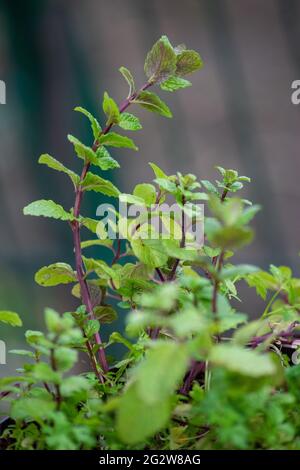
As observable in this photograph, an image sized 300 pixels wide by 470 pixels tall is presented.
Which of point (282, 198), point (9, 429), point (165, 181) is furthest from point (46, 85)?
point (9, 429)

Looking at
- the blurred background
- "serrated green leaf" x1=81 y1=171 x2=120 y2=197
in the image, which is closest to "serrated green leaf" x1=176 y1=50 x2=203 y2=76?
"serrated green leaf" x1=81 y1=171 x2=120 y2=197

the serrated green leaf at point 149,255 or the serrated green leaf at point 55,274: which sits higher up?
the serrated green leaf at point 149,255

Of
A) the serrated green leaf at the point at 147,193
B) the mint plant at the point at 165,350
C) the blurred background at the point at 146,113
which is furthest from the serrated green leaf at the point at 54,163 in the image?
the blurred background at the point at 146,113

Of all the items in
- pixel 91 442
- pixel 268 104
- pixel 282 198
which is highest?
pixel 268 104

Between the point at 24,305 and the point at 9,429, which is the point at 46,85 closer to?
the point at 24,305

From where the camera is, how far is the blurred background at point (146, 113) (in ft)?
4.93

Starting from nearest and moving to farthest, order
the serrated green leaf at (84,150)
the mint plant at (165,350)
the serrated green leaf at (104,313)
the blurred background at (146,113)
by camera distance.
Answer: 1. the mint plant at (165,350)
2. the serrated green leaf at (84,150)
3. the serrated green leaf at (104,313)
4. the blurred background at (146,113)

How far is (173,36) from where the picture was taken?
60.1 inches

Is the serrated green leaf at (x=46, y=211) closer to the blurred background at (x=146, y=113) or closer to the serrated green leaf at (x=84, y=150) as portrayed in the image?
the serrated green leaf at (x=84, y=150)

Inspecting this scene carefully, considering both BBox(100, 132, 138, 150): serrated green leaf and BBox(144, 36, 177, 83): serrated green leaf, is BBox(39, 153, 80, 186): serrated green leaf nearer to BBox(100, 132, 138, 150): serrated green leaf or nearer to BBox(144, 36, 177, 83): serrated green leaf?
BBox(100, 132, 138, 150): serrated green leaf

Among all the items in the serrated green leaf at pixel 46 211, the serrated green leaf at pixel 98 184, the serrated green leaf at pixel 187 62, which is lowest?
the serrated green leaf at pixel 46 211

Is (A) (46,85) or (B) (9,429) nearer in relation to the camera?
(B) (9,429)

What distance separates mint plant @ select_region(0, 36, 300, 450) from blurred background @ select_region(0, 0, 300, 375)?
79 cm

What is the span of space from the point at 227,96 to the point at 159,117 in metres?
0.23
